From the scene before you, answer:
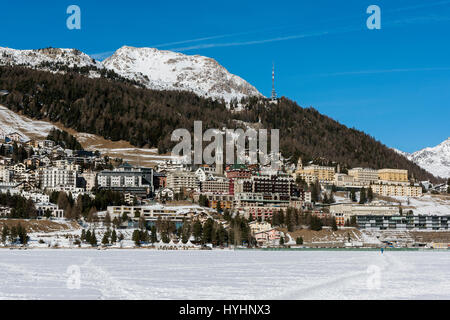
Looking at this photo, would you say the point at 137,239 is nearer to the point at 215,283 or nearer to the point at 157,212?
the point at 157,212

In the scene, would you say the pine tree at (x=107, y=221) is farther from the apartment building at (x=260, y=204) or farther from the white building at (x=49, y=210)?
the apartment building at (x=260, y=204)

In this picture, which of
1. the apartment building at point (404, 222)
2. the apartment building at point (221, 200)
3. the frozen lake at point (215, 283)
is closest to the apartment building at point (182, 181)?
the apartment building at point (221, 200)

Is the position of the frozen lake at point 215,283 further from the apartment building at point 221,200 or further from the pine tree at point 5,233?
the apartment building at point 221,200

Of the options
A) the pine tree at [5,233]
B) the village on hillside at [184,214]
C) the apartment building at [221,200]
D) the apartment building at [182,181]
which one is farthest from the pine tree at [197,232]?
the apartment building at [182,181]

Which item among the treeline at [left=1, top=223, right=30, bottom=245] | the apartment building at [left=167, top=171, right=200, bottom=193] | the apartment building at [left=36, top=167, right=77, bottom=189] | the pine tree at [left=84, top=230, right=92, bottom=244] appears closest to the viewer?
the treeline at [left=1, top=223, right=30, bottom=245]

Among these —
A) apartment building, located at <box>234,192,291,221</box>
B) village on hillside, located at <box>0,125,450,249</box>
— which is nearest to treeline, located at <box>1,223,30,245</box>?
village on hillside, located at <box>0,125,450,249</box>

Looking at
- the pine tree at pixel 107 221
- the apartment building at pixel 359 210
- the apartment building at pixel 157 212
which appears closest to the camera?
the pine tree at pixel 107 221

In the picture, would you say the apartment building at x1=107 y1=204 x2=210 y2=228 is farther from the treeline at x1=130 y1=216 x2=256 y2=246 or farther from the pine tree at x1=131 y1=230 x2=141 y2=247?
the pine tree at x1=131 y1=230 x2=141 y2=247

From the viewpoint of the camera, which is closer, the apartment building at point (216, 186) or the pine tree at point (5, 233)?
the pine tree at point (5, 233)

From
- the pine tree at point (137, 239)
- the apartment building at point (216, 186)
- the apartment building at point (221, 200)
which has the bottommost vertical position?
the pine tree at point (137, 239)

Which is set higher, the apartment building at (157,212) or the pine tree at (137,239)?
the apartment building at (157,212)

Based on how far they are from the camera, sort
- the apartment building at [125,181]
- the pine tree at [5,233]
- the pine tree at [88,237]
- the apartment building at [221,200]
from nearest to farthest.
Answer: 1. the pine tree at [5,233]
2. the pine tree at [88,237]
3. the apartment building at [221,200]
4. the apartment building at [125,181]

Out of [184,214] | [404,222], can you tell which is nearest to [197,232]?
[184,214]
